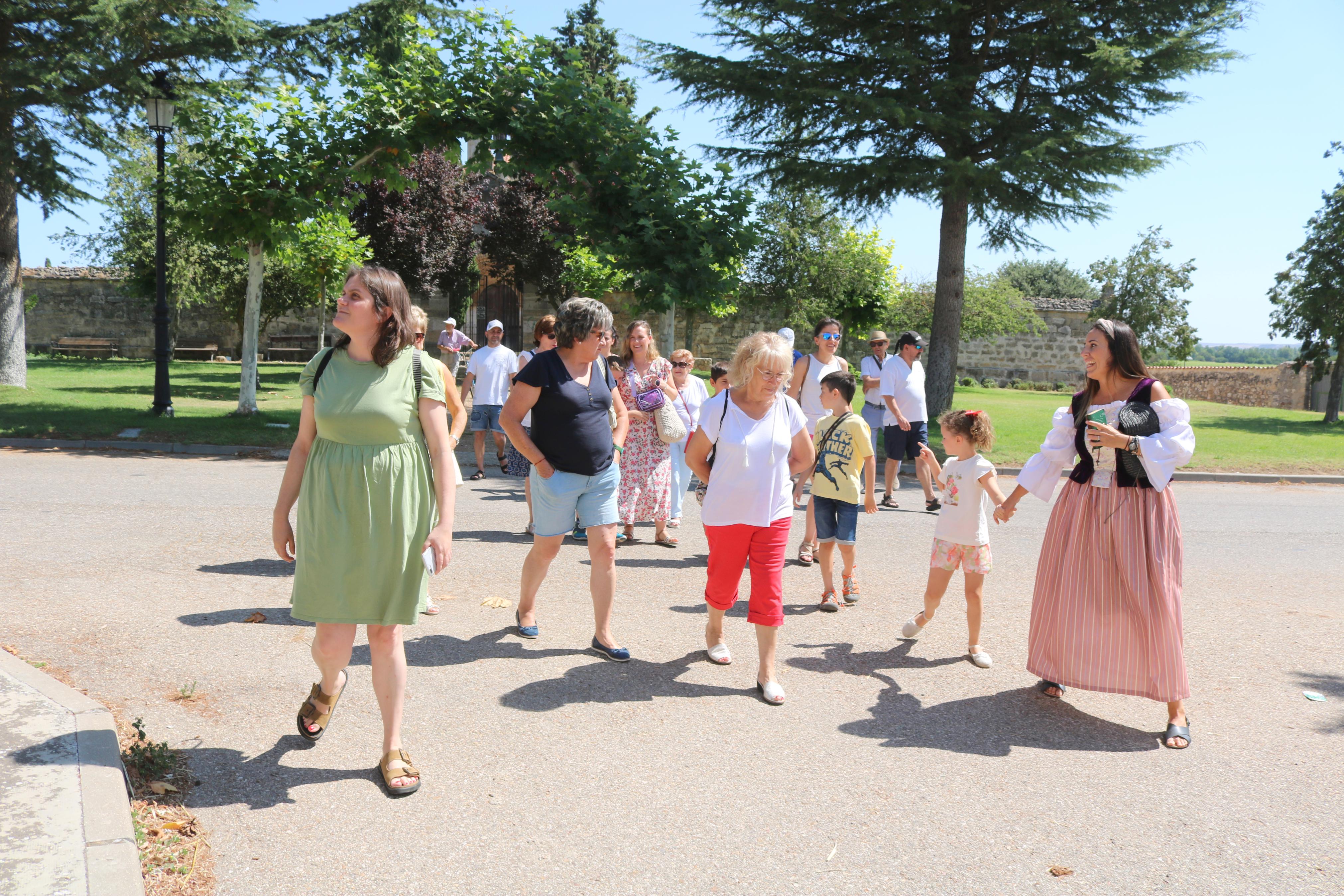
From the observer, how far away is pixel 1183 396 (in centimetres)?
3916

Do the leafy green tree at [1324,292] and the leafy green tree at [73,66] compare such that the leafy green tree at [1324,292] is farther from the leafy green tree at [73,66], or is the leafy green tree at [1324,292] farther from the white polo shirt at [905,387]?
the leafy green tree at [73,66]

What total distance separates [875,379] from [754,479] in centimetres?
642

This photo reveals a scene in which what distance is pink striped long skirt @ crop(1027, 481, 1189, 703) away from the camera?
168 inches

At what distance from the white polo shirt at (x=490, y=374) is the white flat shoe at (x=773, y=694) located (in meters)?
6.90

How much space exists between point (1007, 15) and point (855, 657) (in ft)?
47.8

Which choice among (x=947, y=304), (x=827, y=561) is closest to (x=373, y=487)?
(x=827, y=561)

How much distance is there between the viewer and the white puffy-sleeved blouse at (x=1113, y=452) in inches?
164

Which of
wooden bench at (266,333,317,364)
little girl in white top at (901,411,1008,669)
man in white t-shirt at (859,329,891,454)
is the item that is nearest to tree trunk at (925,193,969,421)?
man in white t-shirt at (859,329,891,454)

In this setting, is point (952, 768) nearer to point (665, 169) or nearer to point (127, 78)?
point (665, 169)

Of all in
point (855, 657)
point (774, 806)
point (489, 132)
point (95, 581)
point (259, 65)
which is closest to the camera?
point (774, 806)

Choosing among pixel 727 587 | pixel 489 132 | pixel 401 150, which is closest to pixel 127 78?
pixel 401 150

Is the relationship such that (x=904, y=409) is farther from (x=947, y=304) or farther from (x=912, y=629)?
(x=947, y=304)

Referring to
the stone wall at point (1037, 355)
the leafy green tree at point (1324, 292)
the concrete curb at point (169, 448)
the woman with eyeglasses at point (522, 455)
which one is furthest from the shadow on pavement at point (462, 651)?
the stone wall at point (1037, 355)

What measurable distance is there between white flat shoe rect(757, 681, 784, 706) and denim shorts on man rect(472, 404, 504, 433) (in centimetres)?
698
